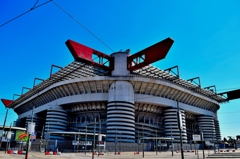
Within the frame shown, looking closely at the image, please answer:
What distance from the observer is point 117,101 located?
58.6 m

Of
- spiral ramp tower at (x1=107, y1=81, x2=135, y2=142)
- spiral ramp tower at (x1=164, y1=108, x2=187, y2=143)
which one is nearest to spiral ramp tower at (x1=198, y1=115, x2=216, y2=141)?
spiral ramp tower at (x1=164, y1=108, x2=187, y2=143)

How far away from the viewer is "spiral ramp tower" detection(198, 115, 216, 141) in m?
80.7

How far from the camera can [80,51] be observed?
49.9 m

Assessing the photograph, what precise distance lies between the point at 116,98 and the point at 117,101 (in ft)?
2.97

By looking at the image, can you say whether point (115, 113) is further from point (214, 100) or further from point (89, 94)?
point (214, 100)

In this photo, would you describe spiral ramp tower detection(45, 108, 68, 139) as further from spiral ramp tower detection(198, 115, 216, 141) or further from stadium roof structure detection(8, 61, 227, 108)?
spiral ramp tower detection(198, 115, 216, 141)

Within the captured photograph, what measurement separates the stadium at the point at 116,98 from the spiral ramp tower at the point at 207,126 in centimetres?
54

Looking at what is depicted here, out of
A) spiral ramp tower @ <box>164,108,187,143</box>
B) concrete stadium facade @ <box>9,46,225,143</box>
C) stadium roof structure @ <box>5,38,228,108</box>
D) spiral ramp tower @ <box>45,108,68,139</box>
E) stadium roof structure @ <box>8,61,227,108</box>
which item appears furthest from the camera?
spiral ramp tower @ <box>164,108,187,143</box>

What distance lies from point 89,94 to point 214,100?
54310 mm

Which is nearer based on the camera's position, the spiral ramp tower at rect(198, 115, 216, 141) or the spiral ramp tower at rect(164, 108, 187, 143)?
the spiral ramp tower at rect(164, 108, 187, 143)

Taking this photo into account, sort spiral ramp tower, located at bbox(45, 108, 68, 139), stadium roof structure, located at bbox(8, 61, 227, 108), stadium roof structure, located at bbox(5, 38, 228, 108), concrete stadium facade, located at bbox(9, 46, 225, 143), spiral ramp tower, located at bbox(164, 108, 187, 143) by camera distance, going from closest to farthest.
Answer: stadium roof structure, located at bbox(5, 38, 228, 108) → concrete stadium facade, located at bbox(9, 46, 225, 143) → stadium roof structure, located at bbox(8, 61, 227, 108) → spiral ramp tower, located at bbox(45, 108, 68, 139) → spiral ramp tower, located at bbox(164, 108, 187, 143)

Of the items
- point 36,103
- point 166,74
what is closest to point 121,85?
point 166,74

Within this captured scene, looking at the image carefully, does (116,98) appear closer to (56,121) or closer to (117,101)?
(117,101)

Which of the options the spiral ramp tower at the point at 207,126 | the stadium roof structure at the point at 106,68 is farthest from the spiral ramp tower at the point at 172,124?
the spiral ramp tower at the point at 207,126
